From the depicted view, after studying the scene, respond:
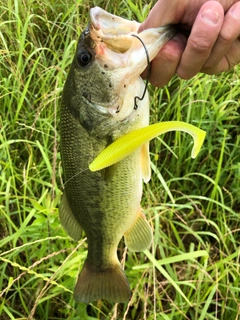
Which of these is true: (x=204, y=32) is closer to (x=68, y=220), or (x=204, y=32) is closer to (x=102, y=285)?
(x=68, y=220)

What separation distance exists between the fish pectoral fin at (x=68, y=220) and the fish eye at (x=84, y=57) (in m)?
0.52

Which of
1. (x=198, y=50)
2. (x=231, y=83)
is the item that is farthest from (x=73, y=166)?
(x=231, y=83)

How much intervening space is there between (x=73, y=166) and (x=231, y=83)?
60.3 inches

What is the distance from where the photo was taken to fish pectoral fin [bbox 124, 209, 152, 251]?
5.93ft

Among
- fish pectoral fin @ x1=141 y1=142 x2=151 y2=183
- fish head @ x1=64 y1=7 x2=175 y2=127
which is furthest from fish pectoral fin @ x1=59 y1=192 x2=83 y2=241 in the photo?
fish head @ x1=64 y1=7 x2=175 y2=127

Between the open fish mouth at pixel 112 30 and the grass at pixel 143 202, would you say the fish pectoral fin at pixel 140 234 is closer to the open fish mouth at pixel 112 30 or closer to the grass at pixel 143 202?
the grass at pixel 143 202

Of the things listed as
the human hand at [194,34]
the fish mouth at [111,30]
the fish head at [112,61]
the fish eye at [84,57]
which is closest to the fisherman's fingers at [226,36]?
the human hand at [194,34]

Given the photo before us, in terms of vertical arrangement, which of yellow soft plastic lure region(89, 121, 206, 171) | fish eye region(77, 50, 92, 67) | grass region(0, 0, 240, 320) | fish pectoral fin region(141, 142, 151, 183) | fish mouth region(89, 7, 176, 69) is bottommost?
grass region(0, 0, 240, 320)

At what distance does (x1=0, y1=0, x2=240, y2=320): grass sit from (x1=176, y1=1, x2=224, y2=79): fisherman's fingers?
16.4 inches

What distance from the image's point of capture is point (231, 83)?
285 cm

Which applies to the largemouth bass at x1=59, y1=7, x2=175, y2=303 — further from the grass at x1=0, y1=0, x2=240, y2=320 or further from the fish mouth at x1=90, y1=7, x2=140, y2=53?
the grass at x1=0, y1=0, x2=240, y2=320

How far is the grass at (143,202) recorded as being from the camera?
2.11 m

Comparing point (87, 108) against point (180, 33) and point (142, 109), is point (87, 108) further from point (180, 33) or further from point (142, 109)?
point (180, 33)

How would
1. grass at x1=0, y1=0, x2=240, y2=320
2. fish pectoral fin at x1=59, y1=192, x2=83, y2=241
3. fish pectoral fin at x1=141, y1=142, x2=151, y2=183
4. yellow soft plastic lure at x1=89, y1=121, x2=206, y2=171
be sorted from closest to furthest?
yellow soft plastic lure at x1=89, y1=121, x2=206, y2=171
fish pectoral fin at x1=141, y1=142, x2=151, y2=183
fish pectoral fin at x1=59, y1=192, x2=83, y2=241
grass at x1=0, y1=0, x2=240, y2=320
